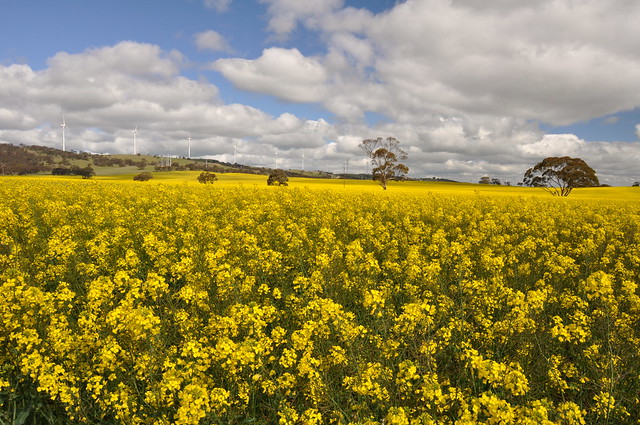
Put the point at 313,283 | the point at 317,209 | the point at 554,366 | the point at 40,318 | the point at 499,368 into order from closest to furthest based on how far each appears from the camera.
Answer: the point at 499,368, the point at 554,366, the point at 40,318, the point at 313,283, the point at 317,209

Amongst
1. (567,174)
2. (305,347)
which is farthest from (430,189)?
(305,347)

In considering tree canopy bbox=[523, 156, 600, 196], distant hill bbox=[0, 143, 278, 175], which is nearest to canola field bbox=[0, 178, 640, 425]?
tree canopy bbox=[523, 156, 600, 196]

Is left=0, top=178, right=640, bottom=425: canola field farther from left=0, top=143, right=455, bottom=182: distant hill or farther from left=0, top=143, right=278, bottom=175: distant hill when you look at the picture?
left=0, top=143, right=278, bottom=175: distant hill

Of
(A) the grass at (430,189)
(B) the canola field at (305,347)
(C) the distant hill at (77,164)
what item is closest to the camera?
(B) the canola field at (305,347)

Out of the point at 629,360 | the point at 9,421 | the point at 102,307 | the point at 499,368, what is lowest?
the point at 9,421

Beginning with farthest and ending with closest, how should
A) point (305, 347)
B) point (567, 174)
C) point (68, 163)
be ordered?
point (68, 163), point (567, 174), point (305, 347)

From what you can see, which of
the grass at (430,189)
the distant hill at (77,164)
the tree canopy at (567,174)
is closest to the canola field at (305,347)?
the grass at (430,189)

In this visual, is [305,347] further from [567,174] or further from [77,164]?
[77,164]

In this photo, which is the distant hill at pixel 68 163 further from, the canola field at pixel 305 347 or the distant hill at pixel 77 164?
the canola field at pixel 305 347

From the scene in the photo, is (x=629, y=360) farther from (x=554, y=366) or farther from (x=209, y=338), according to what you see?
(x=209, y=338)

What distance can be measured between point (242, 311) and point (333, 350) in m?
1.30

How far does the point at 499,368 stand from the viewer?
3.27 m

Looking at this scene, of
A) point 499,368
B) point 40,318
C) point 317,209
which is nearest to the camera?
point 499,368

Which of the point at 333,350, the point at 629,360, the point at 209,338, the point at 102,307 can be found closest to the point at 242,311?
the point at 209,338
